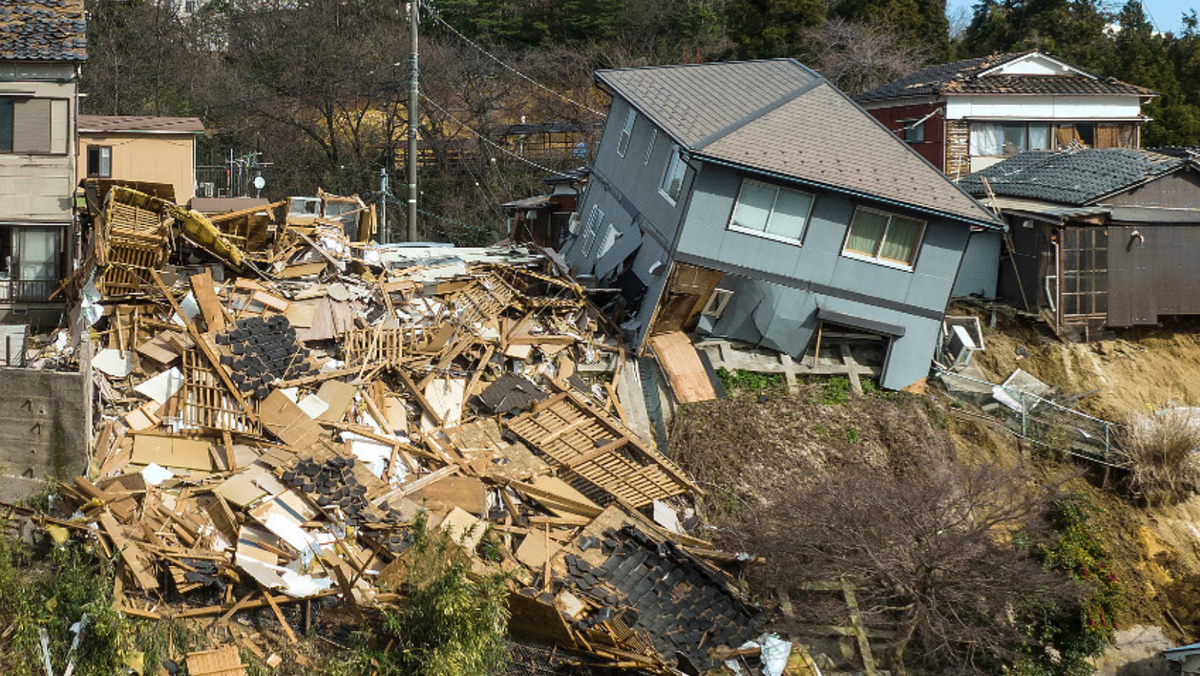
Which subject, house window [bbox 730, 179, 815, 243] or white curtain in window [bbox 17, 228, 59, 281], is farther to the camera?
white curtain in window [bbox 17, 228, 59, 281]

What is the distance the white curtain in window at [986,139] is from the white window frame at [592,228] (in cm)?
1051

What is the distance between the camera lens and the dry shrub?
19.9 metres

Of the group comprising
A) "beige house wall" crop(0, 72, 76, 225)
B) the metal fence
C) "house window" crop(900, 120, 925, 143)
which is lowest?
the metal fence

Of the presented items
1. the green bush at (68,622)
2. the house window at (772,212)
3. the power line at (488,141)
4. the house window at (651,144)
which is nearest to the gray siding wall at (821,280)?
the house window at (772,212)

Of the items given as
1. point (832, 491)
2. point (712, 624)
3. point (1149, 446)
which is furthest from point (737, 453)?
point (1149, 446)

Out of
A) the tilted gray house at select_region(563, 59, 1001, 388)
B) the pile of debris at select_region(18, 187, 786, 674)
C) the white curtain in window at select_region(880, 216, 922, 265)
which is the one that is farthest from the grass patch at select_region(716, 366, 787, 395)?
the white curtain in window at select_region(880, 216, 922, 265)

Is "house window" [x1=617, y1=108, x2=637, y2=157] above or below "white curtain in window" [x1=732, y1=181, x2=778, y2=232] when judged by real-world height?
above

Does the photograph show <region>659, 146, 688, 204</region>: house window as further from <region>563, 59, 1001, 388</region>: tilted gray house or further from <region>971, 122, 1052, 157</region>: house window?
<region>971, 122, 1052, 157</region>: house window

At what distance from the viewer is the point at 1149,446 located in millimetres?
20047

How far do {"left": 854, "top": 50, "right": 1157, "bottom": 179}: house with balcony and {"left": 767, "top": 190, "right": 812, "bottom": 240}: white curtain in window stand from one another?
34.4 feet

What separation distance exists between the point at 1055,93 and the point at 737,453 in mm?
16235

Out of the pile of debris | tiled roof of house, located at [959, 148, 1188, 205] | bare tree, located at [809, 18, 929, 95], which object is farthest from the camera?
bare tree, located at [809, 18, 929, 95]

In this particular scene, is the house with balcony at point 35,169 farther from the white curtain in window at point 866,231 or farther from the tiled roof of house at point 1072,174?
the tiled roof of house at point 1072,174

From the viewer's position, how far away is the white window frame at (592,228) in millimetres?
24953
